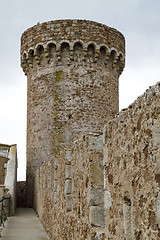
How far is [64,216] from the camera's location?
19.5ft

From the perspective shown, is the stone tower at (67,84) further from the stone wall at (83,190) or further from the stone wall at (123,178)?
the stone wall at (123,178)

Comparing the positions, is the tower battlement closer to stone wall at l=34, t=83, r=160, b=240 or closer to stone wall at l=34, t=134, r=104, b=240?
stone wall at l=34, t=134, r=104, b=240

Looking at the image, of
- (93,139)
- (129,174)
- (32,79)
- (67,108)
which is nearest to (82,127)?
(67,108)

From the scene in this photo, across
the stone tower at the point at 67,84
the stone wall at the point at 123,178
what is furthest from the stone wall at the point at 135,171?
the stone tower at the point at 67,84

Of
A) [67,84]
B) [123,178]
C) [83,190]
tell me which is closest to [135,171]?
[123,178]

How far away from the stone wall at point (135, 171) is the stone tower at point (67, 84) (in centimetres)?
1279

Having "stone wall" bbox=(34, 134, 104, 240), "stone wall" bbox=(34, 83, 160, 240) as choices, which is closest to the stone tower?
"stone wall" bbox=(34, 134, 104, 240)

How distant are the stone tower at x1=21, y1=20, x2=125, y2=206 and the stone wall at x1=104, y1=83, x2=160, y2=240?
12.8 metres

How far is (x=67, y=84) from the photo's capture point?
16562 millimetres

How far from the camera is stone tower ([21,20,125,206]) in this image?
Result: 16.3 meters

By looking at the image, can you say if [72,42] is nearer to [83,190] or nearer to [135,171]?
[83,190]

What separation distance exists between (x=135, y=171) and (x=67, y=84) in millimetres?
14055

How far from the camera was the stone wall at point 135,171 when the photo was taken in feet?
7.61

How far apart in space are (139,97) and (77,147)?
8.11 ft
